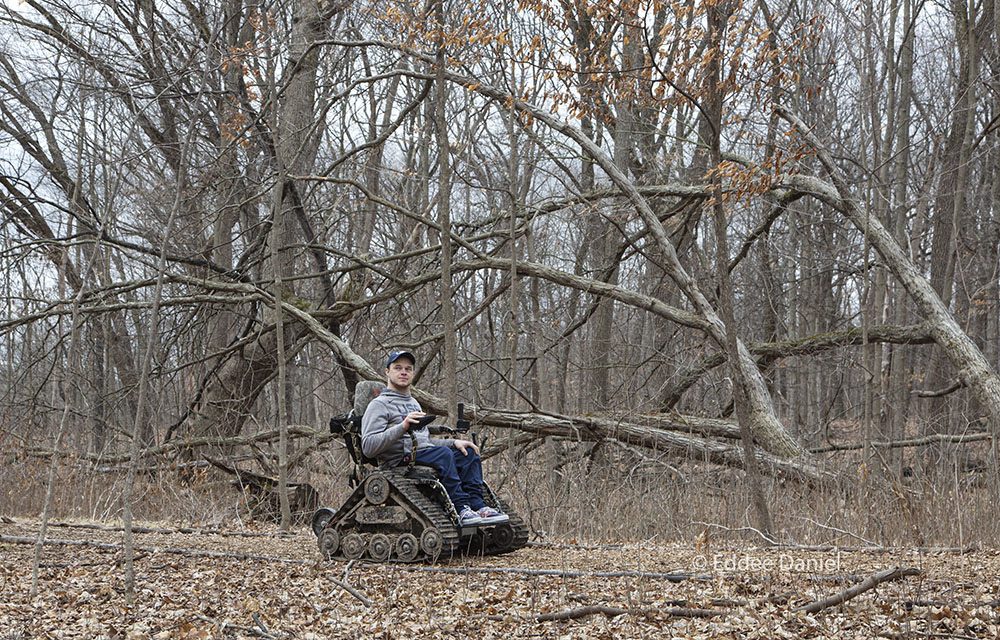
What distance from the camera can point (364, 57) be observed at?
42.3ft

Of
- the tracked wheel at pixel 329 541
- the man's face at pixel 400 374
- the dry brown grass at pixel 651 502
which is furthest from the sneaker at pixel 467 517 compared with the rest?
the dry brown grass at pixel 651 502

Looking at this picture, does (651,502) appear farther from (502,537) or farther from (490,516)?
(490,516)

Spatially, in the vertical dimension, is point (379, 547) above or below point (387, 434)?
below

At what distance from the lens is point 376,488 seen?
231 inches

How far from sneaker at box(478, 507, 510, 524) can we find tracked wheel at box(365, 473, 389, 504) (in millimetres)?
645

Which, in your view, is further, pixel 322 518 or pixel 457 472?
pixel 322 518

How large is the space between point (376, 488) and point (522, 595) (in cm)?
159

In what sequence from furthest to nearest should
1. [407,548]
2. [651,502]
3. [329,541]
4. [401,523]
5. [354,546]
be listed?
[651,502] → [329,541] → [354,546] → [401,523] → [407,548]

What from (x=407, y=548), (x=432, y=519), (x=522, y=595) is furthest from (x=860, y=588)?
(x=407, y=548)

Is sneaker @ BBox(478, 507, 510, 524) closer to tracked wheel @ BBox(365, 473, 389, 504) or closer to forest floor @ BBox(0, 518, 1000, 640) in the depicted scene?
forest floor @ BBox(0, 518, 1000, 640)

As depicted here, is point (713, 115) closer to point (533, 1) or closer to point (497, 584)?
point (533, 1)

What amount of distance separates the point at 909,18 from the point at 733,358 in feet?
25.3

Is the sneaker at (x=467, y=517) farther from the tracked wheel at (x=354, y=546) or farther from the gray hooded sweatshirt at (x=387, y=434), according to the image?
the tracked wheel at (x=354, y=546)

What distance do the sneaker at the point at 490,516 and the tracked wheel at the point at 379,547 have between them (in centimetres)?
63
